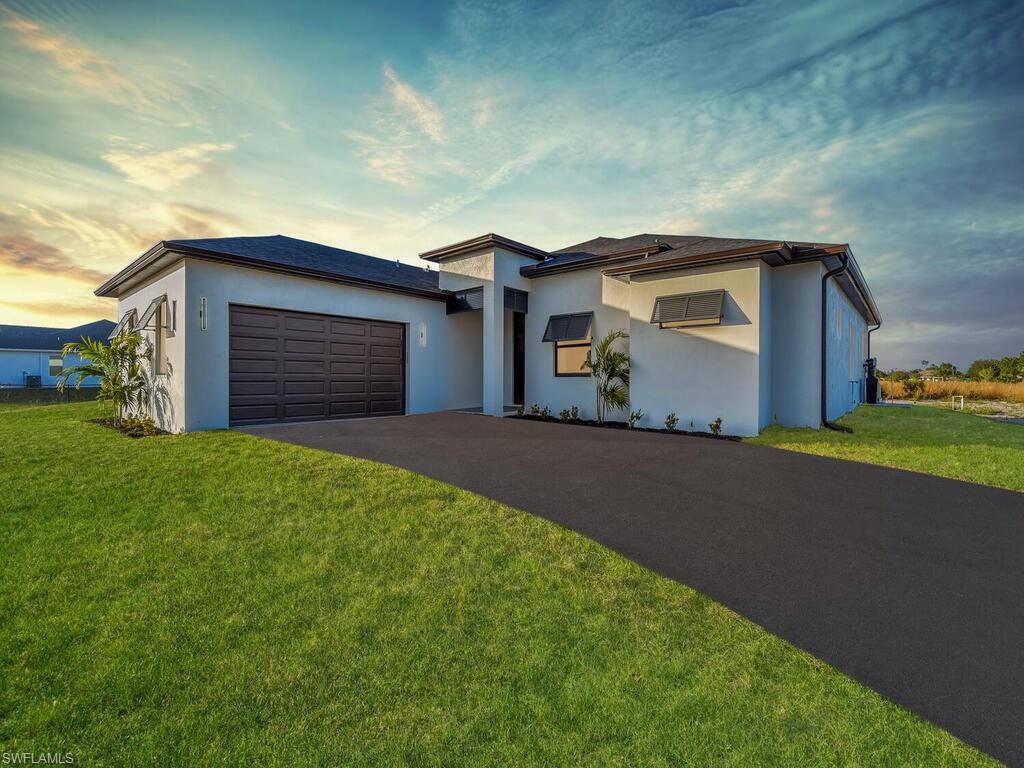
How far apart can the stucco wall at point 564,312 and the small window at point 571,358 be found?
153 mm

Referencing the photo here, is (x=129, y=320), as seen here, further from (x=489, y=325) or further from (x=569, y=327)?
(x=569, y=327)

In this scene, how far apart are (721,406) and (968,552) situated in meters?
5.81

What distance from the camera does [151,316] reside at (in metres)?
10.0

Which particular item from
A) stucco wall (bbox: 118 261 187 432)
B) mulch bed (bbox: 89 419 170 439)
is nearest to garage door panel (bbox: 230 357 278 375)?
stucco wall (bbox: 118 261 187 432)

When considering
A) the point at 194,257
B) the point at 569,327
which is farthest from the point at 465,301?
the point at 194,257

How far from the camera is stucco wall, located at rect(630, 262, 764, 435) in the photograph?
30.7ft

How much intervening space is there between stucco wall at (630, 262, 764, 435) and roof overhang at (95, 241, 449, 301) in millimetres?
5925

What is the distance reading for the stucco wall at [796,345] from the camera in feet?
32.6

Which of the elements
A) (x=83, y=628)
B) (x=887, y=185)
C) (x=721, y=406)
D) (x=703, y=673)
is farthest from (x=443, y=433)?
(x=887, y=185)

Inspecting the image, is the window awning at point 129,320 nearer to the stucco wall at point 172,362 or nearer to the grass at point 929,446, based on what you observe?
the stucco wall at point 172,362

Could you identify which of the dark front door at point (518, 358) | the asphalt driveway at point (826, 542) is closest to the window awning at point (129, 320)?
the asphalt driveway at point (826, 542)

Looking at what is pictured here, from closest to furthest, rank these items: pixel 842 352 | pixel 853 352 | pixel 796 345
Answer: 1. pixel 796 345
2. pixel 842 352
3. pixel 853 352

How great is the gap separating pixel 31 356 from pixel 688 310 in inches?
1762

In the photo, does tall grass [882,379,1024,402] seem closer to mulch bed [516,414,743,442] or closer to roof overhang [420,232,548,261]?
mulch bed [516,414,743,442]
